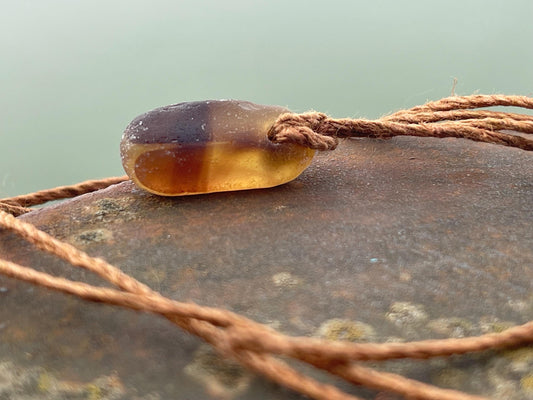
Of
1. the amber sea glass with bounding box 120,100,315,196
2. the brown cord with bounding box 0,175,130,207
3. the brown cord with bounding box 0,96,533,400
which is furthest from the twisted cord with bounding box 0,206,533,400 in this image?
the brown cord with bounding box 0,175,130,207

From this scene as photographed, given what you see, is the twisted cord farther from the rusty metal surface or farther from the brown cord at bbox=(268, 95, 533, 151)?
the brown cord at bbox=(268, 95, 533, 151)

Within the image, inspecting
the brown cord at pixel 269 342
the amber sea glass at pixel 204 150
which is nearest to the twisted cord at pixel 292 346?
the brown cord at pixel 269 342

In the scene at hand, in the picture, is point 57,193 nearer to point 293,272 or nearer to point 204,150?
point 204,150

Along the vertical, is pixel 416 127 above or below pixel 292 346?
above

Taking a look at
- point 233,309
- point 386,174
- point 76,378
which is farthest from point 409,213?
point 76,378

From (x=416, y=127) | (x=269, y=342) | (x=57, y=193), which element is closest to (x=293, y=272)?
(x=269, y=342)
